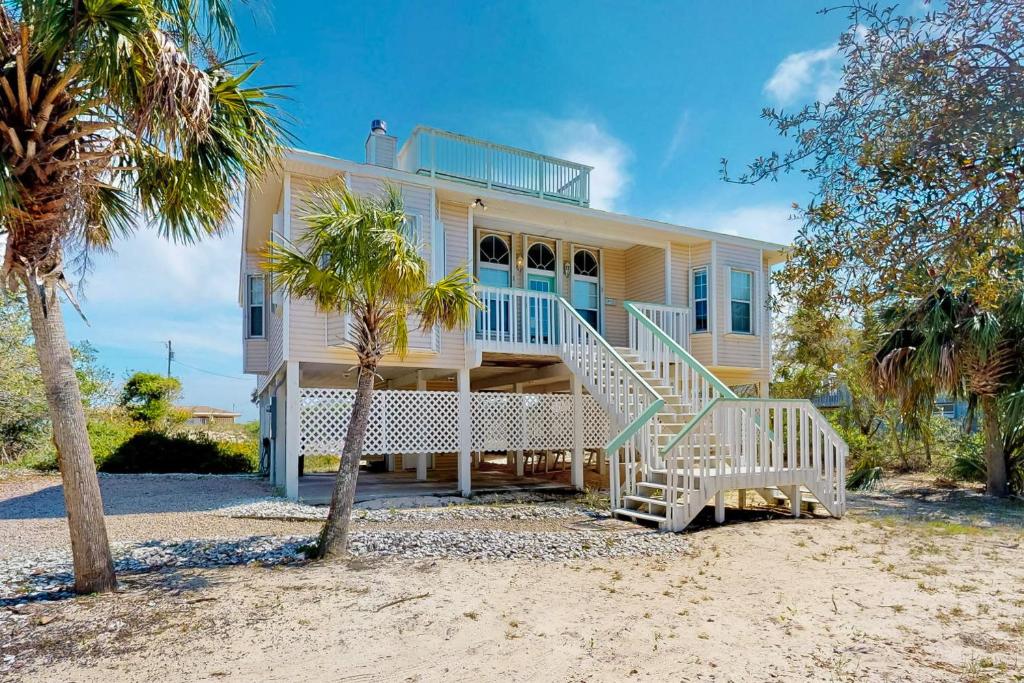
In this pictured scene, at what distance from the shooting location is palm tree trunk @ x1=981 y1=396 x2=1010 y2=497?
1112cm

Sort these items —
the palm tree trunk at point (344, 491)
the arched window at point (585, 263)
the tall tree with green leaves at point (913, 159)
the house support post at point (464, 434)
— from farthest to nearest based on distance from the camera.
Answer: the arched window at point (585, 263), the house support post at point (464, 434), the palm tree trunk at point (344, 491), the tall tree with green leaves at point (913, 159)

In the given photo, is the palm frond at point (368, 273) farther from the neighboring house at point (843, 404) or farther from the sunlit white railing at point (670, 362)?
the neighboring house at point (843, 404)

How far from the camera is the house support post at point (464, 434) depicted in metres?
10.9

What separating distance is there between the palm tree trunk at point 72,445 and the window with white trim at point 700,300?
11.3 meters

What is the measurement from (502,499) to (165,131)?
7799 millimetres

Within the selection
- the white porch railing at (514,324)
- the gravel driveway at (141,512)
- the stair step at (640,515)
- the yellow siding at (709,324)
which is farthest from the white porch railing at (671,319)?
the gravel driveway at (141,512)

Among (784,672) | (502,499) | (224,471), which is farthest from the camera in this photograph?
(224,471)

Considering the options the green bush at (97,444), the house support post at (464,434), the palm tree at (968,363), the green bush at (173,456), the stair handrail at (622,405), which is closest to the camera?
the stair handrail at (622,405)

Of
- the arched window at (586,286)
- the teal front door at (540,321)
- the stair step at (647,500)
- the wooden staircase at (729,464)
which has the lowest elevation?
the stair step at (647,500)

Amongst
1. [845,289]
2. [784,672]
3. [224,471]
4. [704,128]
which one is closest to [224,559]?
[784,672]

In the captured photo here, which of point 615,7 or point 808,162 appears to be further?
point 615,7

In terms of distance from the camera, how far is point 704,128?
25.9 feet

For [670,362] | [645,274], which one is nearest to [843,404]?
[645,274]

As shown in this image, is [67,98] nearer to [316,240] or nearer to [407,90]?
[316,240]
